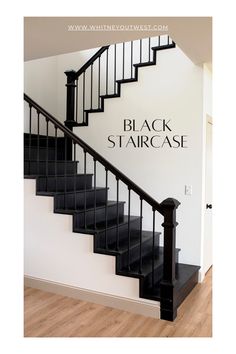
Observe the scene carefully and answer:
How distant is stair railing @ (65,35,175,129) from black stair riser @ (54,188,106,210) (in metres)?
1.10

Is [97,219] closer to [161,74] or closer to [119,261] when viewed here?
[119,261]

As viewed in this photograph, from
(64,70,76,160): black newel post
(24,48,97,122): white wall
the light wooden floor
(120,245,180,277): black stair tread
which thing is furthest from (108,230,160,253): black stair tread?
(24,48,97,122): white wall

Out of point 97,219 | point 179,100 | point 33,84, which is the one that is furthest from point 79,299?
point 33,84

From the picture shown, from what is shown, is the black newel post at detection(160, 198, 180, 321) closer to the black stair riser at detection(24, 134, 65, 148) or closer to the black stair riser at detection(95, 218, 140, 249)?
the black stair riser at detection(95, 218, 140, 249)

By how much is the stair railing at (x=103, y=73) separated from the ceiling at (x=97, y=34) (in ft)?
4.29

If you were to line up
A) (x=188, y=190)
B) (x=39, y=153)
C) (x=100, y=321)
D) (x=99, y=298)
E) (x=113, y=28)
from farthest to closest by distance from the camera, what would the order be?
1. (x=39, y=153)
2. (x=188, y=190)
3. (x=99, y=298)
4. (x=100, y=321)
5. (x=113, y=28)

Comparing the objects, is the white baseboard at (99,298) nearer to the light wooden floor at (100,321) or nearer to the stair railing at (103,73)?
the light wooden floor at (100,321)

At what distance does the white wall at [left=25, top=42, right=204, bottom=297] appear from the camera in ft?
10.1

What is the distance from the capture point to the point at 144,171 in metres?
3.91

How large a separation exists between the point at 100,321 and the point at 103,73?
11.4 ft

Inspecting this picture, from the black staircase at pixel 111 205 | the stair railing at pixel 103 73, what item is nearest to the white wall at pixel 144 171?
the black staircase at pixel 111 205

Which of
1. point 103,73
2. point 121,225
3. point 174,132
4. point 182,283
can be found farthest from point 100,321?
point 103,73

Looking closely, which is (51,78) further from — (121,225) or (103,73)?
(121,225)
